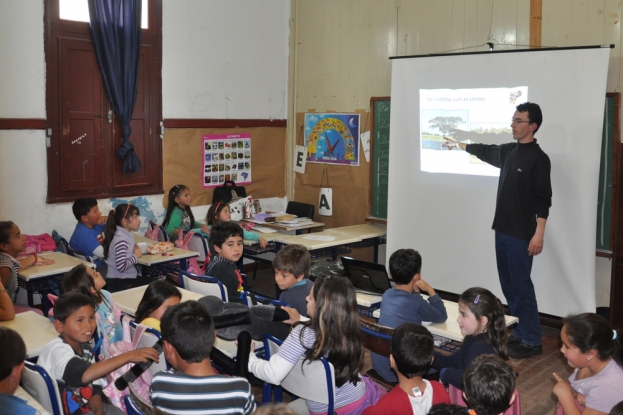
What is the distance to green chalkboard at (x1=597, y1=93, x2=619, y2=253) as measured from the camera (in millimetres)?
5188

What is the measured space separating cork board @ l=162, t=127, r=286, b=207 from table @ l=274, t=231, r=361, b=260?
4.53 ft

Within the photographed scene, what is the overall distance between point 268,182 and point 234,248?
354 cm

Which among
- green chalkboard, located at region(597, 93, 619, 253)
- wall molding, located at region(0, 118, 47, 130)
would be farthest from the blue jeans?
wall molding, located at region(0, 118, 47, 130)

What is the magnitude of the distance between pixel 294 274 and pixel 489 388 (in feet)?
5.58

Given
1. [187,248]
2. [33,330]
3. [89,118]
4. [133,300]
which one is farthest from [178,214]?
[33,330]

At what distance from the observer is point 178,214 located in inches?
246

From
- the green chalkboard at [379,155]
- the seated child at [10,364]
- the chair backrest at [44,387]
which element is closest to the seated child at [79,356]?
the chair backrest at [44,387]

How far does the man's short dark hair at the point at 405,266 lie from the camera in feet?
11.2

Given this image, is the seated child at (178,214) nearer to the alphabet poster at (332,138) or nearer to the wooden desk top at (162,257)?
the wooden desk top at (162,257)

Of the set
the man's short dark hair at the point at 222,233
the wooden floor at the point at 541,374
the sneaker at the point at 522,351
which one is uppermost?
the man's short dark hair at the point at 222,233

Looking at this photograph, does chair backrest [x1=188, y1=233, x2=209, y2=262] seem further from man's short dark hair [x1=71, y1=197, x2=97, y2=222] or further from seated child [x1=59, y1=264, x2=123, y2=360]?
seated child [x1=59, y1=264, x2=123, y2=360]

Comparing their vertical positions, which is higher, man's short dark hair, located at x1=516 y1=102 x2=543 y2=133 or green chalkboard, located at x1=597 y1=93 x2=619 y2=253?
man's short dark hair, located at x1=516 y1=102 x2=543 y2=133

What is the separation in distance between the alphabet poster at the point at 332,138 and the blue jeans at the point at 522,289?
264cm

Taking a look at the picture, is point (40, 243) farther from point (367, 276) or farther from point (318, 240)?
point (367, 276)
